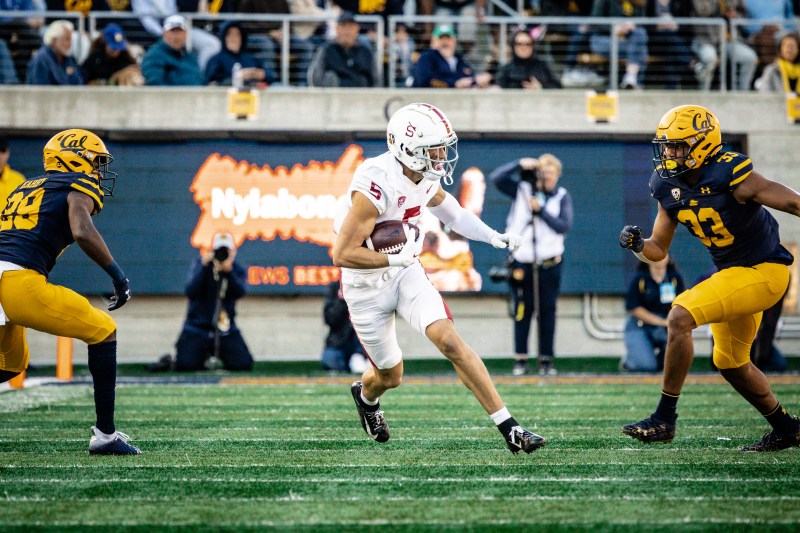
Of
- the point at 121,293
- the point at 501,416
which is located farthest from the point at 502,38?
the point at 501,416

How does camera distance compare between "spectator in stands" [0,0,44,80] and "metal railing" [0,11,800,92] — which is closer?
"metal railing" [0,11,800,92]

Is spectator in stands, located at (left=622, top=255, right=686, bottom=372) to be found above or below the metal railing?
below

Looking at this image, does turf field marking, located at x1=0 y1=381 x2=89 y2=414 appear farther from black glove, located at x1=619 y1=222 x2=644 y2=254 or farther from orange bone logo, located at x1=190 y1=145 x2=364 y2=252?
black glove, located at x1=619 y1=222 x2=644 y2=254

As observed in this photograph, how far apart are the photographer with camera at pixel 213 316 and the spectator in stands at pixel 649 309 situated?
447 centimetres

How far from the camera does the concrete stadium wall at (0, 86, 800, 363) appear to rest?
13.9m

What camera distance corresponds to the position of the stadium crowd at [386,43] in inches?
550

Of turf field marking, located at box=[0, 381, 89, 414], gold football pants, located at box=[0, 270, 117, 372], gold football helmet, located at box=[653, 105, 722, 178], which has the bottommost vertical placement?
turf field marking, located at box=[0, 381, 89, 414]

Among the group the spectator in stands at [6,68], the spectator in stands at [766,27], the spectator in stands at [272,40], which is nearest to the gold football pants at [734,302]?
the spectator in stands at [272,40]

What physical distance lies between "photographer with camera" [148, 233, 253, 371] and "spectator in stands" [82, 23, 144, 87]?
286 centimetres

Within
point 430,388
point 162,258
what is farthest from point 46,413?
point 162,258

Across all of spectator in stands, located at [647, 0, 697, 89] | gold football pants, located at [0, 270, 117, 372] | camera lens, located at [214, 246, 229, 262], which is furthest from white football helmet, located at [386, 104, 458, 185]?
spectator in stands, located at [647, 0, 697, 89]

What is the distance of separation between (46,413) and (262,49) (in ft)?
24.5

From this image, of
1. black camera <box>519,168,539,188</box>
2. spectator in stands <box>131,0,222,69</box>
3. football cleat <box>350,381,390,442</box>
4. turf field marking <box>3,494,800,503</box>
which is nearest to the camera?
turf field marking <box>3,494,800,503</box>

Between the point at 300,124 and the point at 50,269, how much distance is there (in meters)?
8.13
